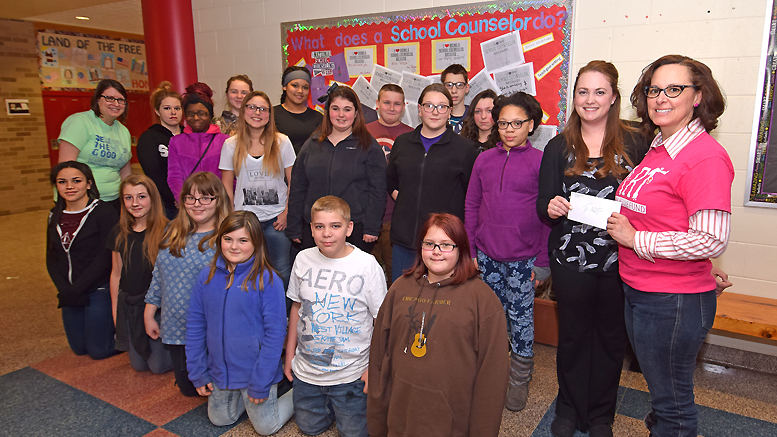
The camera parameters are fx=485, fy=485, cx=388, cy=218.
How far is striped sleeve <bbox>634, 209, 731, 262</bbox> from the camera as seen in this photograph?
1379 millimetres

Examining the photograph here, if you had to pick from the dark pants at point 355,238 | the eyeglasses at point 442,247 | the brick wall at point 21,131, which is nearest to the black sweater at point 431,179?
the dark pants at point 355,238

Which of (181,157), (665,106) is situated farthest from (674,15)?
(181,157)

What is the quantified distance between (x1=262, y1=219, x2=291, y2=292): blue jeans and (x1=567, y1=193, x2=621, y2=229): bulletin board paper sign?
172 centimetres

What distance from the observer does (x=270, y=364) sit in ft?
6.99

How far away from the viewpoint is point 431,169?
2430mm

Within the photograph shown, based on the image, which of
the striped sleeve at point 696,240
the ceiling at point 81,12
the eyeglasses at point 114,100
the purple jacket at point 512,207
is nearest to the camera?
the striped sleeve at point 696,240

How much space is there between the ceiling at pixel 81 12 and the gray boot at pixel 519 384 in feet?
21.4

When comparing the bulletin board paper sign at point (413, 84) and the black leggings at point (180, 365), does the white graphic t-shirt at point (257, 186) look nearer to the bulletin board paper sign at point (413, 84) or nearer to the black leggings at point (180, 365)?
the black leggings at point (180, 365)

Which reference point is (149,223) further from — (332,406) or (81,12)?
(81,12)

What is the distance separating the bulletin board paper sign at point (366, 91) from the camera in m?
3.78

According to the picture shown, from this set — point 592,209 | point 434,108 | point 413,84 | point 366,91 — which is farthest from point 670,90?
point 366,91

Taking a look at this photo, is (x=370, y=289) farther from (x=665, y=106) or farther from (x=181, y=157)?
(x=181, y=157)

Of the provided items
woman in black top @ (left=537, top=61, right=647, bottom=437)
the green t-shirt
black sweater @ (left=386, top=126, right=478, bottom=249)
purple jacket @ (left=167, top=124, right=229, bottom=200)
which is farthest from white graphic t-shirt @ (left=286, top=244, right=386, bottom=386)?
the green t-shirt

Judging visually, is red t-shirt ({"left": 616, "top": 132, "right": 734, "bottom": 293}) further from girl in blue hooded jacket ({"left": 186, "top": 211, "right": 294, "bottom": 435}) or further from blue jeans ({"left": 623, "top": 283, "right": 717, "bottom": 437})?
girl in blue hooded jacket ({"left": 186, "top": 211, "right": 294, "bottom": 435})
